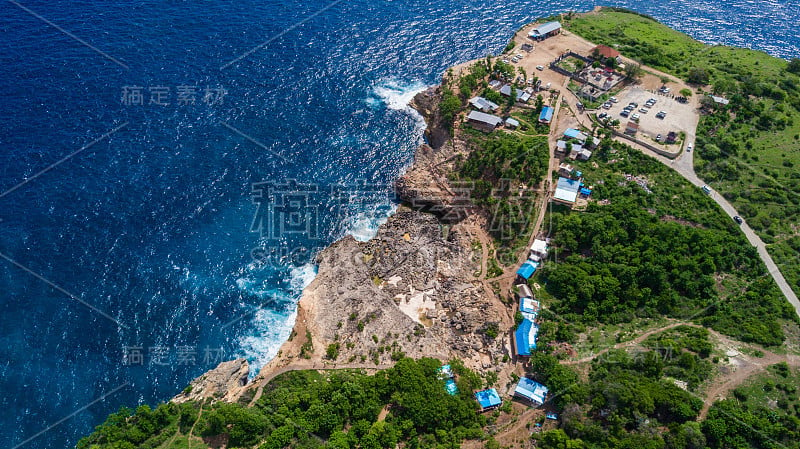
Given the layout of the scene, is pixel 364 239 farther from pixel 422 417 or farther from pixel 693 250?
pixel 693 250

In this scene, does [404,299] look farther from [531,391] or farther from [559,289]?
[531,391]

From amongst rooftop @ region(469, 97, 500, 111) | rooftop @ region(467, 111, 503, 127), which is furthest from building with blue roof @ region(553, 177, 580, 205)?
rooftop @ region(469, 97, 500, 111)

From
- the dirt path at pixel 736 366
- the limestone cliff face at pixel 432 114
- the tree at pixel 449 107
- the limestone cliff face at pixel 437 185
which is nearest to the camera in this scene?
the dirt path at pixel 736 366

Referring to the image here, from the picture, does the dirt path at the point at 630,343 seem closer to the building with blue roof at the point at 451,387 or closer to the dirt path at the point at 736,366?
the dirt path at the point at 736,366

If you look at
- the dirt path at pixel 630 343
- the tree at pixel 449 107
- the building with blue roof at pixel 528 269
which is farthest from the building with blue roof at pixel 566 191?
the tree at pixel 449 107

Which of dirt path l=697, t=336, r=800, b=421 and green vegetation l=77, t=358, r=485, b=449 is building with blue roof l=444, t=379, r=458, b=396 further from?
dirt path l=697, t=336, r=800, b=421
